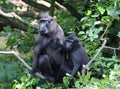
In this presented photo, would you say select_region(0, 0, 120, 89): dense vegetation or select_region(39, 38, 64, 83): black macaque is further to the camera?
select_region(39, 38, 64, 83): black macaque

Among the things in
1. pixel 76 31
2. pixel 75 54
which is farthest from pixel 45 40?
pixel 76 31

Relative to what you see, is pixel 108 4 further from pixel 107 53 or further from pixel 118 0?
pixel 107 53

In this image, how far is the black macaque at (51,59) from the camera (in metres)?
5.60

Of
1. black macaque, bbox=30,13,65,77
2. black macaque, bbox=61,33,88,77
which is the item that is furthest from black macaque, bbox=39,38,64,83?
black macaque, bbox=61,33,88,77

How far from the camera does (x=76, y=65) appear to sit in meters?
5.49

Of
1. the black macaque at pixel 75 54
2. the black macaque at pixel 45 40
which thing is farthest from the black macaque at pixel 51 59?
the black macaque at pixel 75 54

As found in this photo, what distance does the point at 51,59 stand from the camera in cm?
567

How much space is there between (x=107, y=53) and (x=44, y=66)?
3.47 feet

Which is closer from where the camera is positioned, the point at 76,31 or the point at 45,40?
the point at 45,40

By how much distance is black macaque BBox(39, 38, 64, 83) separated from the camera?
18.4 feet

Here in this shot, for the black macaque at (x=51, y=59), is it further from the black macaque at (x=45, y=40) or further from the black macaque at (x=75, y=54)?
the black macaque at (x=75, y=54)

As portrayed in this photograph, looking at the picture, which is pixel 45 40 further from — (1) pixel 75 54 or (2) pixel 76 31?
(2) pixel 76 31

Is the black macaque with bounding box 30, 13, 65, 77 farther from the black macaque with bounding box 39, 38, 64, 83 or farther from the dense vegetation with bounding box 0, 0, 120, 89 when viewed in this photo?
the dense vegetation with bounding box 0, 0, 120, 89

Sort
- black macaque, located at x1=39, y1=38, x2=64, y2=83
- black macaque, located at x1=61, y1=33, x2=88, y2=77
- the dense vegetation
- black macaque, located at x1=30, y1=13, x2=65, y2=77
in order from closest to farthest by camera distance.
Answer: the dense vegetation
black macaque, located at x1=61, y1=33, x2=88, y2=77
black macaque, located at x1=30, y1=13, x2=65, y2=77
black macaque, located at x1=39, y1=38, x2=64, y2=83
